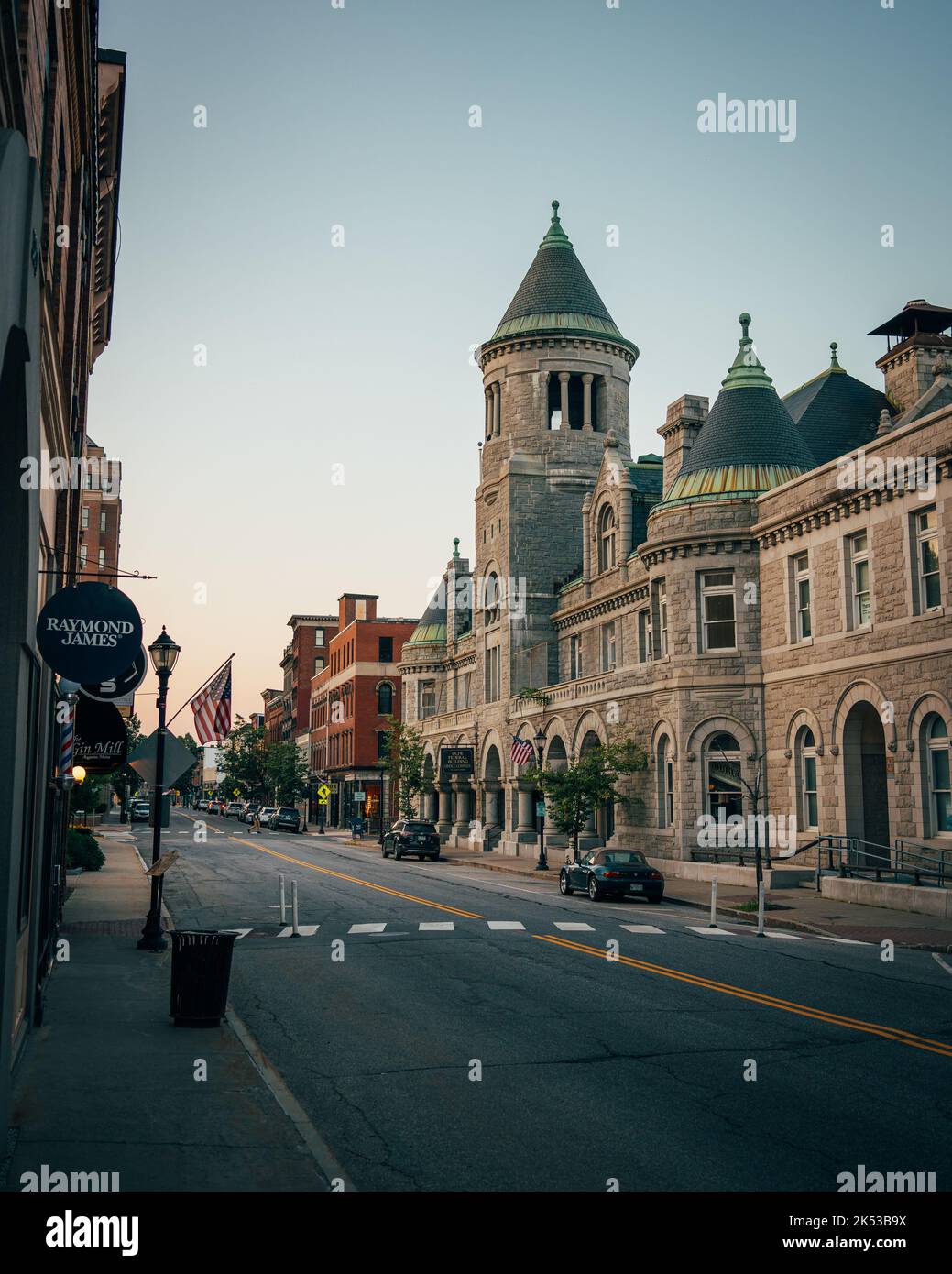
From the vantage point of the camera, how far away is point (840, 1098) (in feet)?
30.8

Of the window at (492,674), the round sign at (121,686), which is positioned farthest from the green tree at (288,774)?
the round sign at (121,686)

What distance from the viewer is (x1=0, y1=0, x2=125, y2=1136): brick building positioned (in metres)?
7.00

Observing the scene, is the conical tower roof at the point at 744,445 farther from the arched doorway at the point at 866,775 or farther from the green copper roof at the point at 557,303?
the green copper roof at the point at 557,303

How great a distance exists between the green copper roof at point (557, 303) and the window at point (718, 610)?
22.3 metres

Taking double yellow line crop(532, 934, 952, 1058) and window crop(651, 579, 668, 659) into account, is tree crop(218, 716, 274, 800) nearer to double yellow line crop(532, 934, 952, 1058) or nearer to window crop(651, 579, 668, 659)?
window crop(651, 579, 668, 659)

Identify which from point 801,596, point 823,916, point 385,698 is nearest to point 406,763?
point 385,698

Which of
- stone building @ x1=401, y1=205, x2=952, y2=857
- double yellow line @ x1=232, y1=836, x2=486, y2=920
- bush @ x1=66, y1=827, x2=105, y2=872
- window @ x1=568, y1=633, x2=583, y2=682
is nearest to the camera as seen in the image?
double yellow line @ x1=232, y1=836, x2=486, y2=920

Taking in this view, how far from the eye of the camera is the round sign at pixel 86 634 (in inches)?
359

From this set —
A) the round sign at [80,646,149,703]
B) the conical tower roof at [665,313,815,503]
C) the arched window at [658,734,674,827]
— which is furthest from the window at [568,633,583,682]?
the round sign at [80,646,149,703]

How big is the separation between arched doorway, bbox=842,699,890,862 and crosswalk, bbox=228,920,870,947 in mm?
8546

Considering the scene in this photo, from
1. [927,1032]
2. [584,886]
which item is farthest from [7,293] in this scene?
[584,886]

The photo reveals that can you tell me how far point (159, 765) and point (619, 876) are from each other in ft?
47.4

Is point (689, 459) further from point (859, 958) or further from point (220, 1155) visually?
point (220, 1155)
